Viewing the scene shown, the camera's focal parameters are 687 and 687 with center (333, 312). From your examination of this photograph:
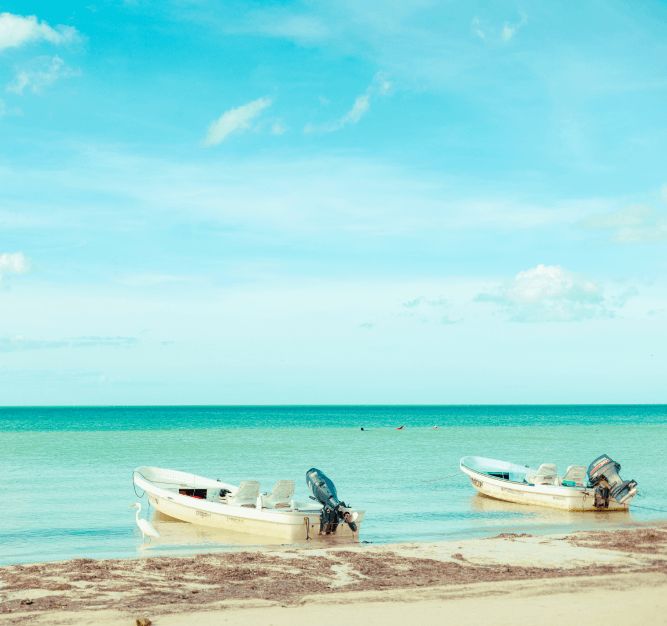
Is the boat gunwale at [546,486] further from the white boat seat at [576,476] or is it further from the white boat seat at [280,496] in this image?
the white boat seat at [280,496]

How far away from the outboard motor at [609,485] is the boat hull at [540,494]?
8.7 inches

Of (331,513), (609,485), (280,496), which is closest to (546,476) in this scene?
(609,485)

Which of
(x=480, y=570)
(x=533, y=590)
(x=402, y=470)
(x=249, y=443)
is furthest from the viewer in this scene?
(x=249, y=443)

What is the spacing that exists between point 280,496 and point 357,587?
743cm

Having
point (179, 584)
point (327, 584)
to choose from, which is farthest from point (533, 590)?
point (179, 584)

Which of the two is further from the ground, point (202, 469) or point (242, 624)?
point (242, 624)

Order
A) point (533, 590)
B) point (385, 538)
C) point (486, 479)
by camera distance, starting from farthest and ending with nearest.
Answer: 1. point (486, 479)
2. point (385, 538)
3. point (533, 590)

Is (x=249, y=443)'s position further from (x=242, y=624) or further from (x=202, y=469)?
(x=242, y=624)

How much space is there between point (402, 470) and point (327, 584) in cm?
2395

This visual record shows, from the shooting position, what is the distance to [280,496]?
1875 centimetres

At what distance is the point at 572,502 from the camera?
902 inches

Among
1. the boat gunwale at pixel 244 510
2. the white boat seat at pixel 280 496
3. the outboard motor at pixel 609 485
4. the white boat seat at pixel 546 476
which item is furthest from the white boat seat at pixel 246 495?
the outboard motor at pixel 609 485

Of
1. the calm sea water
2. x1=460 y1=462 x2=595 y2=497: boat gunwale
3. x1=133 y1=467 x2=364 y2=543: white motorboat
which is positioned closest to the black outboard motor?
x1=133 y1=467 x2=364 y2=543: white motorboat

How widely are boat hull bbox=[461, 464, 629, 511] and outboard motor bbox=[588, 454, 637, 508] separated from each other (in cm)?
22
